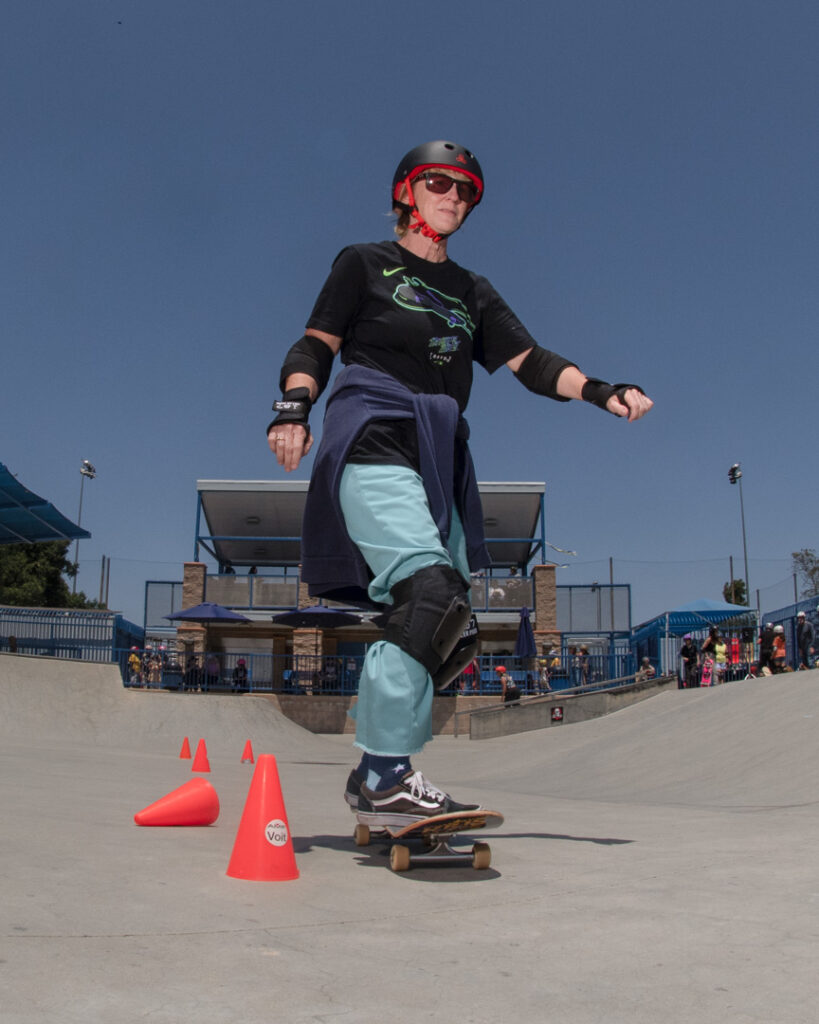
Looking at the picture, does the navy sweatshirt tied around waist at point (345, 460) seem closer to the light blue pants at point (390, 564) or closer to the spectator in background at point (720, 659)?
the light blue pants at point (390, 564)

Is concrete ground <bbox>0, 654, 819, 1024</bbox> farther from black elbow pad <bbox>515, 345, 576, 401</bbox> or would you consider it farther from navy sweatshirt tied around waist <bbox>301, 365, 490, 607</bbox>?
black elbow pad <bbox>515, 345, 576, 401</bbox>

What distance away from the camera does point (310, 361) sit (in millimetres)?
3619

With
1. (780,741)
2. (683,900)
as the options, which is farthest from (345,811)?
(780,741)

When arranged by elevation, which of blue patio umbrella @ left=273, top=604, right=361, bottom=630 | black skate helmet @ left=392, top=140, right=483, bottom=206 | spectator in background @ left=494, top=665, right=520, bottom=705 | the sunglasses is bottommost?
spectator in background @ left=494, top=665, right=520, bottom=705

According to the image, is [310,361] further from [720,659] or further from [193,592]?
[193,592]

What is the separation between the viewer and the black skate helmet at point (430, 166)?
12.5ft

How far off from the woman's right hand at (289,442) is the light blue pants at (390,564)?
0.63 ft

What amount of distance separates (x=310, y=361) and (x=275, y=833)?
194 cm

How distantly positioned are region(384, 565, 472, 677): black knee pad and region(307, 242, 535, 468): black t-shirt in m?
0.97

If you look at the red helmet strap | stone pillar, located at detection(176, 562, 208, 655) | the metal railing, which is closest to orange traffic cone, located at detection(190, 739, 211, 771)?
the red helmet strap

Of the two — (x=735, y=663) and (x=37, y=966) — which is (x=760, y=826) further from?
(x=735, y=663)

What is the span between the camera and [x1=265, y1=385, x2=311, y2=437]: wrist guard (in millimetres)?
3355

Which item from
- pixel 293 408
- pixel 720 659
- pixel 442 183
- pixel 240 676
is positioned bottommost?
pixel 240 676

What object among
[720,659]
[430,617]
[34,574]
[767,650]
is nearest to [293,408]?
[430,617]
